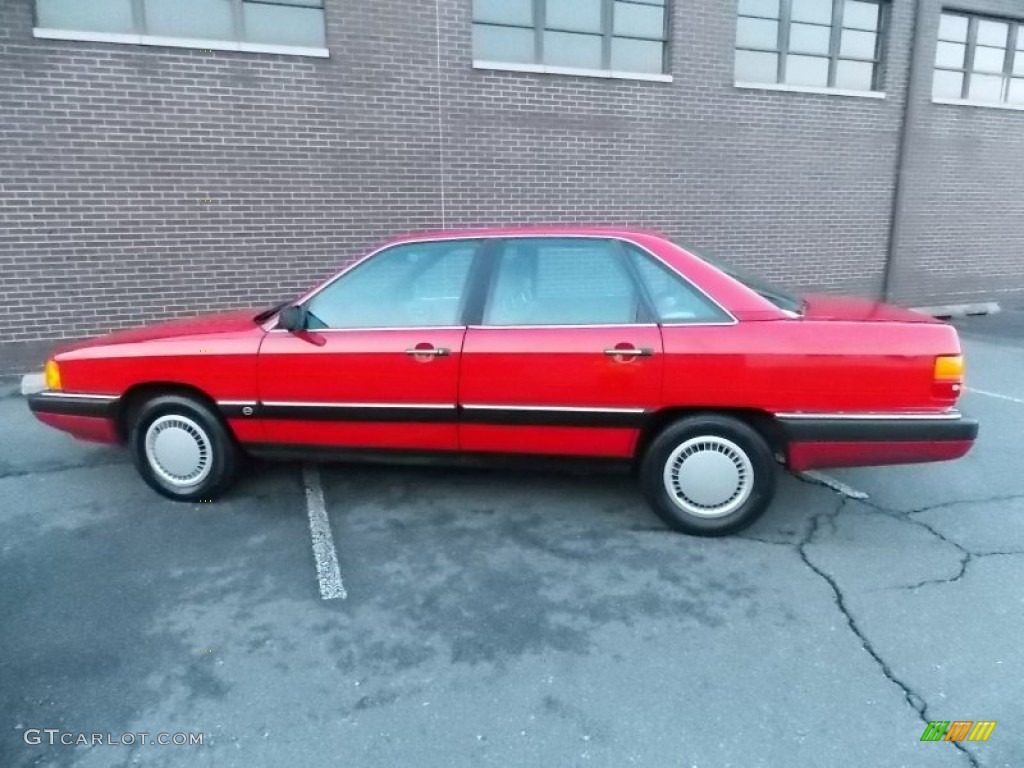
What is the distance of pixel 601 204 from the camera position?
8.61 m

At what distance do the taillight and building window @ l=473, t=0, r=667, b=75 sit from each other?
609cm

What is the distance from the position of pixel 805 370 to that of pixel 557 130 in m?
5.65

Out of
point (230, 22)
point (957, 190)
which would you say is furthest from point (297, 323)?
point (957, 190)

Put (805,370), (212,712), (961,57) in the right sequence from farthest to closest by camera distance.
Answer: (961,57) < (805,370) < (212,712)

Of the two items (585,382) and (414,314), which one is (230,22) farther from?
(585,382)

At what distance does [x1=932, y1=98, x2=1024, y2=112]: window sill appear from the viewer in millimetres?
10242

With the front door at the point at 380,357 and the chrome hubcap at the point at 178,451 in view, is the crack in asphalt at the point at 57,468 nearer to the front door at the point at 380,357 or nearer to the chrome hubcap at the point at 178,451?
the chrome hubcap at the point at 178,451

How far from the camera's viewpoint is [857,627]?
2.90 metres

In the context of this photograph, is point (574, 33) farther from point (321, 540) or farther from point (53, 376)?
point (321, 540)

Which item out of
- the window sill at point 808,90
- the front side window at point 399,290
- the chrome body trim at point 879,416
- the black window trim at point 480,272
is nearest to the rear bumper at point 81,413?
the black window trim at point 480,272

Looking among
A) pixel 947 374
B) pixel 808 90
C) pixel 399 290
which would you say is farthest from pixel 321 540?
pixel 808 90

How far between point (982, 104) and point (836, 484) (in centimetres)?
918

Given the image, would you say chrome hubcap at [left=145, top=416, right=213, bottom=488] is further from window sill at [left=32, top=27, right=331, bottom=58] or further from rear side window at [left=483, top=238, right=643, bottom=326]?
window sill at [left=32, top=27, right=331, bottom=58]

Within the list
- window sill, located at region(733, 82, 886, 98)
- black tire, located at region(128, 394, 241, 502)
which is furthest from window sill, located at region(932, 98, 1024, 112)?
black tire, located at region(128, 394, 241, 502)
